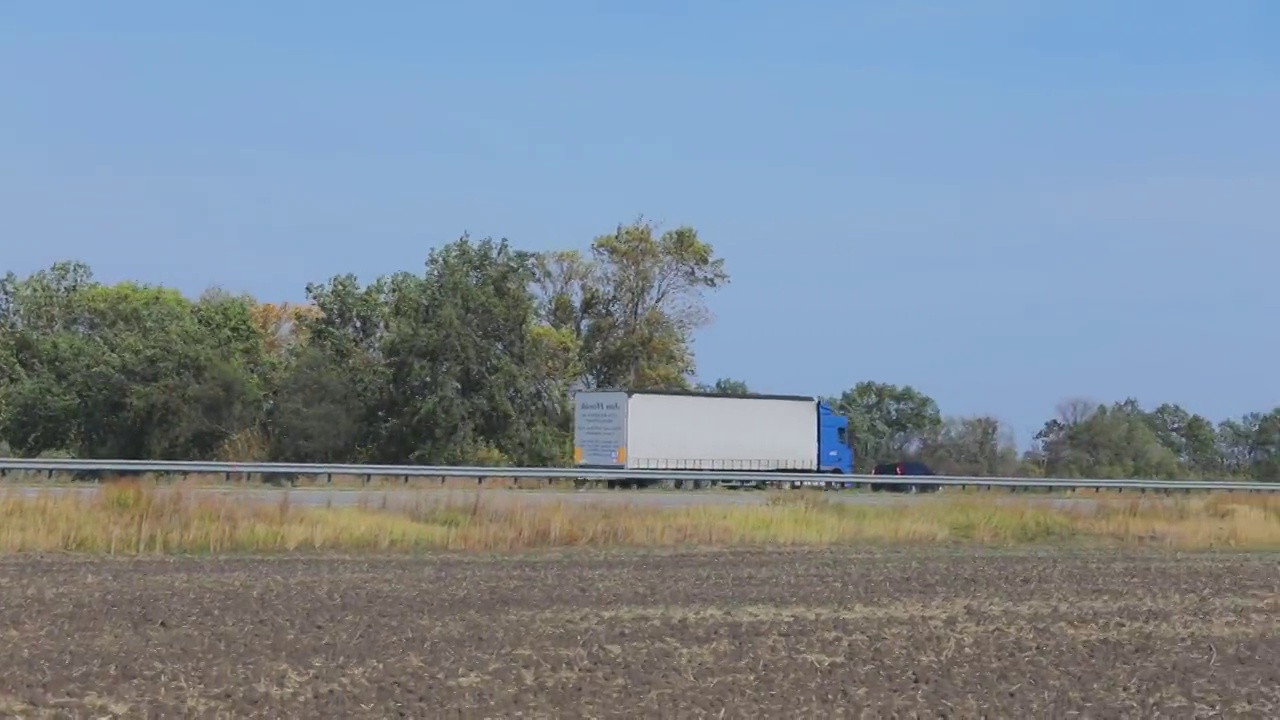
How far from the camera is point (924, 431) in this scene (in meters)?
106

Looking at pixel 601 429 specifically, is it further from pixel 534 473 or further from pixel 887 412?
pixel 887 412

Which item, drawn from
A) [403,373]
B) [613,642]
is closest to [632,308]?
[403,373]

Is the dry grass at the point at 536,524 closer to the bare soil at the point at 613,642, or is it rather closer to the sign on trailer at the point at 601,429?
the bare soil at the point at 613,642

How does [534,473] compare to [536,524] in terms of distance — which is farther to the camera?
[534,473]

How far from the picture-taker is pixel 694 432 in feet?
182

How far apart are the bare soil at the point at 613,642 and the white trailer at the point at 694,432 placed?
3047cm

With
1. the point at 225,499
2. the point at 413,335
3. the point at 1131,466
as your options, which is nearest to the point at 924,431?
the point at 1131,466

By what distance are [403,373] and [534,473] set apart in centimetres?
1748

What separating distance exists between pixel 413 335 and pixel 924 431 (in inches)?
2027

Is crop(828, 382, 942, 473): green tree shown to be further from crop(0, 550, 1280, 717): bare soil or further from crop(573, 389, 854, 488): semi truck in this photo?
crop(0, 550, 1280, 717): bare soil

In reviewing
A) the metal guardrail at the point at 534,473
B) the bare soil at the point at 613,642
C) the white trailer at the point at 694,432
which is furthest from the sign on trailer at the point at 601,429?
the bare soil at the point at 613,642

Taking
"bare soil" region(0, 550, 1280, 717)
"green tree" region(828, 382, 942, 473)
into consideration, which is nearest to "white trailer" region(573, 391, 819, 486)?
"bare soil" region(0, 550, 1280, 717)

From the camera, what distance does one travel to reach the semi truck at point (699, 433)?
2126 inches

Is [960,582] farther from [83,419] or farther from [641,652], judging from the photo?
[83,419]
